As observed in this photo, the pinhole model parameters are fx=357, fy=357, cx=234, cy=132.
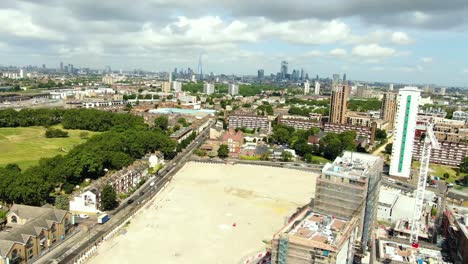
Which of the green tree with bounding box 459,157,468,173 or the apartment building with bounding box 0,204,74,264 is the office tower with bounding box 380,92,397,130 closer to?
the green tree with bounding box 459,157,468,173

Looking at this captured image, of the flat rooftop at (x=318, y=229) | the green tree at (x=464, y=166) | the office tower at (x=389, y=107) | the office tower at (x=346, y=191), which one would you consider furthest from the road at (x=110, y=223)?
the office tower at (x=389, y=107)

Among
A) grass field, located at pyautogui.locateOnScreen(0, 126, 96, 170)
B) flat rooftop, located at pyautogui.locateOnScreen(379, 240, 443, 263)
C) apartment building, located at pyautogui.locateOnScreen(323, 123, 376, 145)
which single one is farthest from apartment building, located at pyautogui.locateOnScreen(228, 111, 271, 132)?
flat rooftop, located at pyautogui.locateOnScreen(379, 240, 443, 263)

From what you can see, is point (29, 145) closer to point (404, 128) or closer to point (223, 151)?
point (223, 151)

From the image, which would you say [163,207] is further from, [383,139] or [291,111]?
[291,111]

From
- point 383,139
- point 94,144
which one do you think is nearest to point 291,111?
point 383,139

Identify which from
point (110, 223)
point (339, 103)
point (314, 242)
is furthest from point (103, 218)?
point (339, 103)

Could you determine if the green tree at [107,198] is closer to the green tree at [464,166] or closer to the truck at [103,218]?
the truck at [103,218]

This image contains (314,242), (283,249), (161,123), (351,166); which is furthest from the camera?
(161,123)

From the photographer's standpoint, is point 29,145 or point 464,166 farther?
point 29,145
